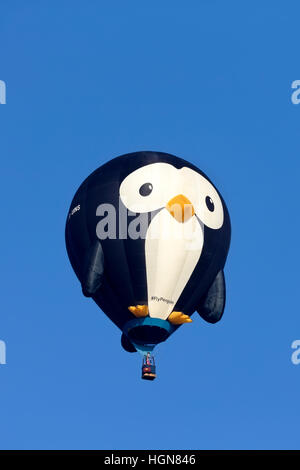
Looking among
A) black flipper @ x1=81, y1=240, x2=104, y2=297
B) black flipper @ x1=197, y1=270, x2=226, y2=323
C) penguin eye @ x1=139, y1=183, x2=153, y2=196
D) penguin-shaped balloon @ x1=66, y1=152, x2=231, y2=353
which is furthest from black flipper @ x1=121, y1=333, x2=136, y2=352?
penguin eye @ x1=139, y1=183, x2=153, y2=196

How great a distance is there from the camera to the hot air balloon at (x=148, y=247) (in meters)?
52.6

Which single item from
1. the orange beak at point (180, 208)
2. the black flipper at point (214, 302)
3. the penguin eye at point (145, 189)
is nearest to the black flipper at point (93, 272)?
the penguin eye at point (145, 189)

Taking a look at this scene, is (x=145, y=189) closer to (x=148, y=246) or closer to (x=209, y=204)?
(x=148, y=246)

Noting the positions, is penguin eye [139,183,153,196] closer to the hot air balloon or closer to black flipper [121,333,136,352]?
the hot air balloon

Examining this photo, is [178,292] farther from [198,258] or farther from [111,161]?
[111,161]

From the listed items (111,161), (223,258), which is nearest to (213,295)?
(223,258)

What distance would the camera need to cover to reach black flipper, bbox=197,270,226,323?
53.8 metres

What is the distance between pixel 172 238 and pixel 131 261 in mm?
1255

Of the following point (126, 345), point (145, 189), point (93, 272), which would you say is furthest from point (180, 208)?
point (126, 345)

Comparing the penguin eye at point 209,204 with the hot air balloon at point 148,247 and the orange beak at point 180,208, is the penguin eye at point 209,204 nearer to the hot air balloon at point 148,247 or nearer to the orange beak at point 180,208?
the hot air balloon at point 148,247

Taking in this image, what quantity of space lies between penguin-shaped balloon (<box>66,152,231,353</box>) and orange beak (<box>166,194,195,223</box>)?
0.09 feet

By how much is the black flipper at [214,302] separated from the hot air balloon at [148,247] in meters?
0.08

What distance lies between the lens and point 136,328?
52688 mm

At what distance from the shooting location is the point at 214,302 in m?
53.8
